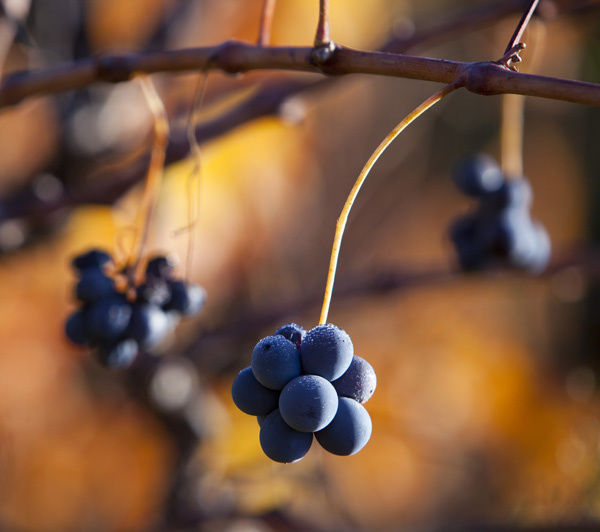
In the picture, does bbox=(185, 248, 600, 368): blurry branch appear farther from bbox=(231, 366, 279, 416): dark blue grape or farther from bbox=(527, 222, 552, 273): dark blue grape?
bbox=(231, 366, 279, 416): dark blue grape

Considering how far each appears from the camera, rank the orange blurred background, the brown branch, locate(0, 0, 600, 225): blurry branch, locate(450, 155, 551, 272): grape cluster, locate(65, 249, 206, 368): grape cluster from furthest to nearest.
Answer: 1. the orange blurred background
2. locate(450, 155, 551, 272): grape cluster
3. locate(65, 249, 206, 368): grape cluster
4. locate(0, 0, 600, 225): blurry branch
5. the brown branch

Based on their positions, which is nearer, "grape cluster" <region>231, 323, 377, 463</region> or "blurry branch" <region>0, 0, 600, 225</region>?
"grape cluster" <region>231, 323, 377, 463</region>

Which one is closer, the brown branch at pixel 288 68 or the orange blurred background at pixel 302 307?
the brown branch at pixel 288 68

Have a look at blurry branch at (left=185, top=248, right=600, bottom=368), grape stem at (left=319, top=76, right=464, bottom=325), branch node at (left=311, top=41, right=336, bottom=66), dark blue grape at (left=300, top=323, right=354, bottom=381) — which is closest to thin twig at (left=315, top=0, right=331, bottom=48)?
branch node at (left=311, top=41, right=336, bottom=66)

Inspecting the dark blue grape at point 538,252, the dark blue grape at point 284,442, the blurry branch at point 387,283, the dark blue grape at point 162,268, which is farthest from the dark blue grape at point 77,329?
the dark blue grape at point 538,252

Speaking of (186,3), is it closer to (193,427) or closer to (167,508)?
(193,427)

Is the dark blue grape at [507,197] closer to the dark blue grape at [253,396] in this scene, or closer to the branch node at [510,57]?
the branch node at [510,57]

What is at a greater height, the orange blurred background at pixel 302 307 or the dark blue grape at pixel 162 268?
the orange blurred background at pixel 302 307
